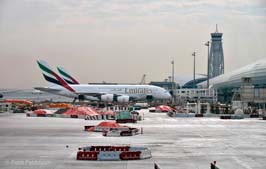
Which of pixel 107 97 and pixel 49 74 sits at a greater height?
pixel 49 74

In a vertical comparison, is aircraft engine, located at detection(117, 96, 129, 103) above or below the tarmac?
above

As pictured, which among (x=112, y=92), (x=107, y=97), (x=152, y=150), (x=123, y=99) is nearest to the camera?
(x=152, y=150)

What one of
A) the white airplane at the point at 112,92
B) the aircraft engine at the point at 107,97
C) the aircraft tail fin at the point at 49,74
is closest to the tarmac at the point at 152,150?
the aircraft engine at the point at 107,97

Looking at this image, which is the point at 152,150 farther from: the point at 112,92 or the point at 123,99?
the point at 112,92

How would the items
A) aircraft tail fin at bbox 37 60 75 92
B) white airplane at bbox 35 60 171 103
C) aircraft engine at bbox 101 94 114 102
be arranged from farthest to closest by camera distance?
aircraft tail fin at bbox 37 60 75 92
white airplane at bbox 35 60 171 103
aircraft engine at bbox 101 94 114 102

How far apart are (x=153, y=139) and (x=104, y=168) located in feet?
57.0

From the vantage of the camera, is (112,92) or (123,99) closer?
(123,99)

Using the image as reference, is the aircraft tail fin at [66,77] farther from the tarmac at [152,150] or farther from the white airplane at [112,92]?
the tarmac at [152,150]

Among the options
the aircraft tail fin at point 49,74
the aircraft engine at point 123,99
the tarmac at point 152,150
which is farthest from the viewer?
the aircraft tail fin at point 49,74

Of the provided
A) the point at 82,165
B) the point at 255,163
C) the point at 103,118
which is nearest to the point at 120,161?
the point at 82,165

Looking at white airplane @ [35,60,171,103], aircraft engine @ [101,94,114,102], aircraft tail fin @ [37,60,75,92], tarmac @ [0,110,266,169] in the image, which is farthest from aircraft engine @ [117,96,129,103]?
tarmac @ [0,110,266,169]

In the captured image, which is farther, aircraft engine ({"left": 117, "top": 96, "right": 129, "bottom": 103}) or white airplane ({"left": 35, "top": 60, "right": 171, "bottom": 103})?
white airplane ({"left": 35, "top": 60, "right": 171, "bottom": 103})

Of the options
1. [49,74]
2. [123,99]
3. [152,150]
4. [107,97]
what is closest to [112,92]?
[107,97]

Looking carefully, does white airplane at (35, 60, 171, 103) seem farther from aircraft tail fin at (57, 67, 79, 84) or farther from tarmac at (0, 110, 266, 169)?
tarmac at (0, 110, 266, 169)
